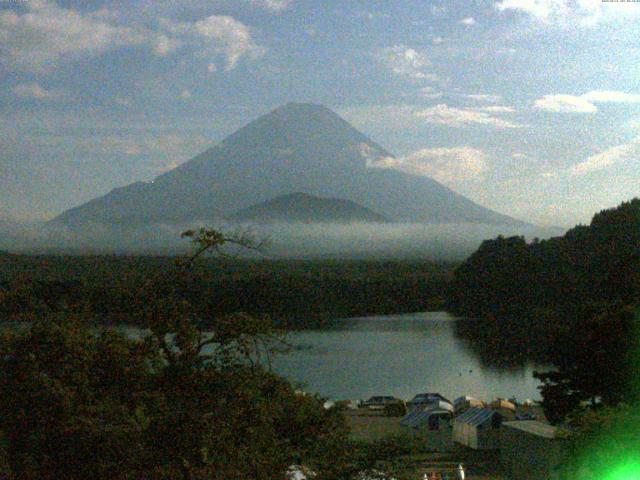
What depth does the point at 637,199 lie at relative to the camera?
36156 mm

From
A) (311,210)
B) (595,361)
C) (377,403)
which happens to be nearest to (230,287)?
(595,361)

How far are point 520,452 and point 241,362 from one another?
669cm

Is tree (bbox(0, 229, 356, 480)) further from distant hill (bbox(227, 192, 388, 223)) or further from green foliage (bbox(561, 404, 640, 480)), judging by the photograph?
distant hill (bbox(227, 192, 388, 223))

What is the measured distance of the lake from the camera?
20.0 m

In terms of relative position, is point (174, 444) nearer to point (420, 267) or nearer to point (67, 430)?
point (67, 430)

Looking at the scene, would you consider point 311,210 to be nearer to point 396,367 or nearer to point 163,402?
point 396,367

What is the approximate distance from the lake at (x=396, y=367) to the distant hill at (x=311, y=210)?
194 feet

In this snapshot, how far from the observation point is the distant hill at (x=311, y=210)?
305 feet

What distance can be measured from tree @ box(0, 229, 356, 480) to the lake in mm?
11542

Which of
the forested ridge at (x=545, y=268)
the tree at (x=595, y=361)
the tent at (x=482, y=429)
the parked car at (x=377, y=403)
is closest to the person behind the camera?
the tree at (x=595, y=361)

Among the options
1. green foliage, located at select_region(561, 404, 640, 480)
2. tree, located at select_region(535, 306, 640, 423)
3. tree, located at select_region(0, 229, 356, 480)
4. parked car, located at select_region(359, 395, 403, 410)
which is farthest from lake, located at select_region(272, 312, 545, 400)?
tree, located at select_region(0, 229, 356, 480)

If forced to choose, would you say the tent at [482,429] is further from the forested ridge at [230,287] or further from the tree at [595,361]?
the forested ridge at [230,287]

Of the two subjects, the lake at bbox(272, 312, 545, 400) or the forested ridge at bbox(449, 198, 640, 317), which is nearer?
the lake at bbox(272, 312, 545, 400)

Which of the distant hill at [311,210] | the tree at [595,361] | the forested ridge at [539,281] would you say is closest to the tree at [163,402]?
the tree at [595,361]
